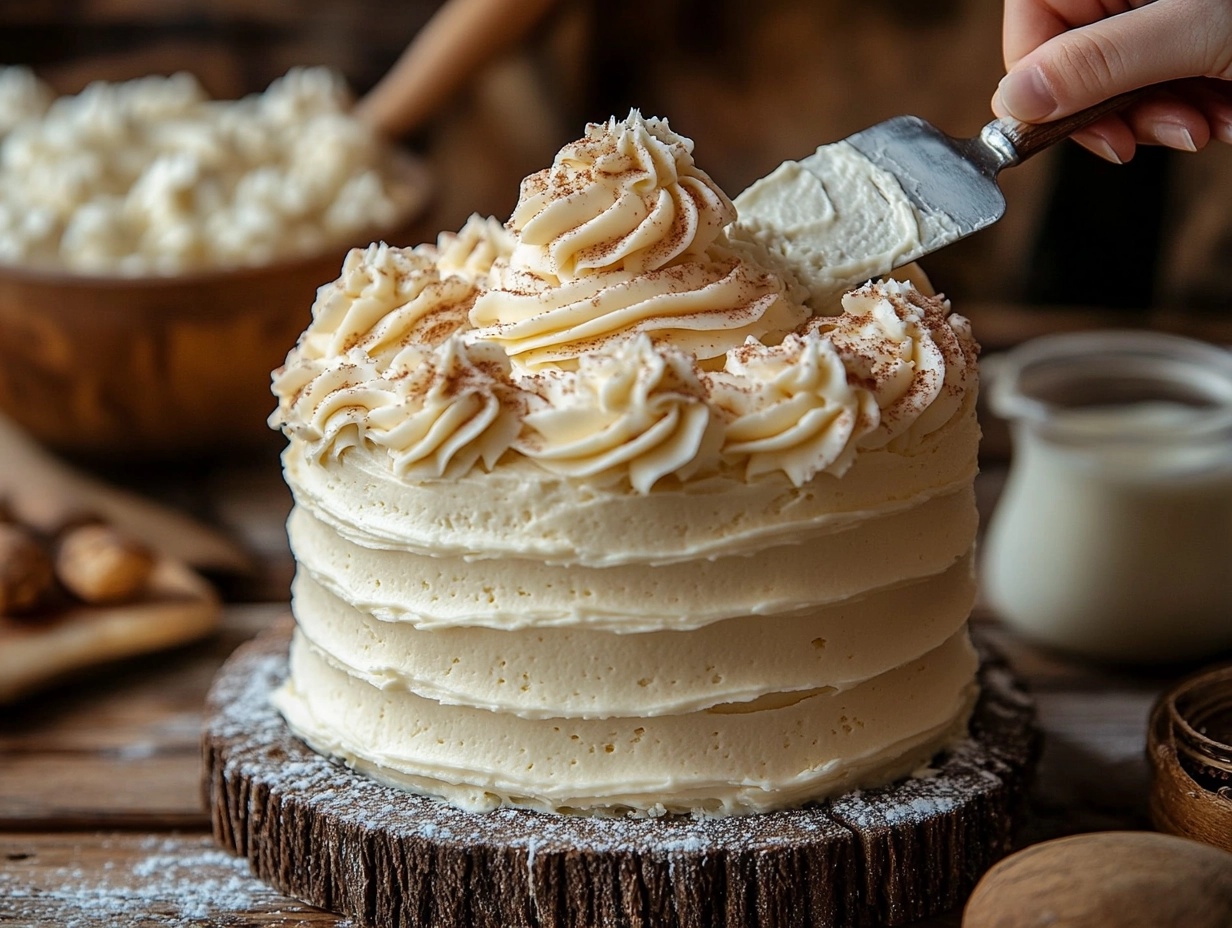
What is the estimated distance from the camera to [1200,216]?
12.3ft

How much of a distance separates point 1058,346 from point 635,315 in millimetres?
1143

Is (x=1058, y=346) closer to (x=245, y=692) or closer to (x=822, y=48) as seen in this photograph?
(x=245, y=692)

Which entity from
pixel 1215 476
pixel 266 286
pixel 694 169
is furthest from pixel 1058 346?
pixel 266 286

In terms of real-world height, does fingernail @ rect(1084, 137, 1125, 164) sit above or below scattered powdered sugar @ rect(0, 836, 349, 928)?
above

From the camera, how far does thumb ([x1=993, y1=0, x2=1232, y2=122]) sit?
5.32 ft

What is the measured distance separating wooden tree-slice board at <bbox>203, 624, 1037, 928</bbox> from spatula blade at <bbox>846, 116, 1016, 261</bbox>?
60 cm

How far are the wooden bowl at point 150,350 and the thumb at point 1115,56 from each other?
1.53 meters

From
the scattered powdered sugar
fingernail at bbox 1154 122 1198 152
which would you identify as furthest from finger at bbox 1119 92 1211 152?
the scattered powdered sugar

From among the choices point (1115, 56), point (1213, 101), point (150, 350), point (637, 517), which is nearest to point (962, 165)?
point (1115, 56)

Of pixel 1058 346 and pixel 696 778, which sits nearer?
pixel 696 778

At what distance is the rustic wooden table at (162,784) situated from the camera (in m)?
1.67

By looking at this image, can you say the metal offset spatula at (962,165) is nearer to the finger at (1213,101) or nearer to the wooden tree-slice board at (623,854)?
the finger at (1213,101)

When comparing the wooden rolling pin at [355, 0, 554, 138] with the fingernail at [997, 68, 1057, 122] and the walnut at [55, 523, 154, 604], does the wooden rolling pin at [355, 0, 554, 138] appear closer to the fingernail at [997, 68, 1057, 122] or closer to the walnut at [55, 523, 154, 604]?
the walnut at [55, 523, 154, 604]

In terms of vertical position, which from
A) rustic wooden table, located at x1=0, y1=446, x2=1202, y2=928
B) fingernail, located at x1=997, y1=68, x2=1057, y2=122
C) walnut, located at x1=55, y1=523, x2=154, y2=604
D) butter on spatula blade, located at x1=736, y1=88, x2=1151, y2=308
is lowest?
rustic wooden table, located at x1=0, y1=446, x2=1202, y2=928
